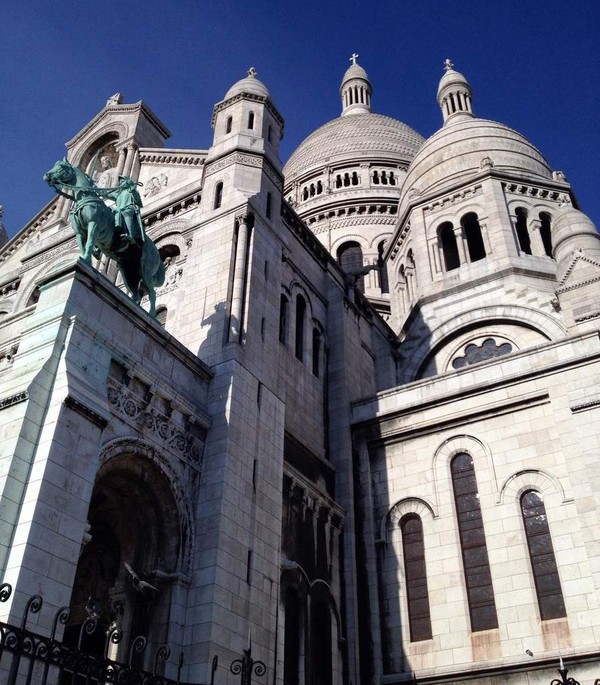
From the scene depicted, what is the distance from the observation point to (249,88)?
2694 cm

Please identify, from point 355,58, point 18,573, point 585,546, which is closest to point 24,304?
point 18,573

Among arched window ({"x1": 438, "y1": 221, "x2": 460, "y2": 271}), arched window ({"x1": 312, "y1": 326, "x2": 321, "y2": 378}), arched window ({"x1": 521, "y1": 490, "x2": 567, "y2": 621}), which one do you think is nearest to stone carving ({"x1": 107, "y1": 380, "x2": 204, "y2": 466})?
arched window ({"x1": 312, "y1": 326, "x2": 321, "y2": 378})

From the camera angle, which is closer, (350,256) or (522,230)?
(522,230)

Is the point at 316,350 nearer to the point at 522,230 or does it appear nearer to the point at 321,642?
the point at 321,642

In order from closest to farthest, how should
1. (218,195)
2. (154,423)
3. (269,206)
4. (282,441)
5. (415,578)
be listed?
1. (154,423)
2. (282,441)
3. (415,578)
4. (218,195)
5. (269,206)

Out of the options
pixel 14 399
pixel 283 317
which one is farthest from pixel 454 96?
pixel 14 399

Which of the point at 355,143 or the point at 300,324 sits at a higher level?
the point at 355,143

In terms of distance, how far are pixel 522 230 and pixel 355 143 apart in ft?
79.2

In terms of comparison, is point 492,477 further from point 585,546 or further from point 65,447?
point 65,447

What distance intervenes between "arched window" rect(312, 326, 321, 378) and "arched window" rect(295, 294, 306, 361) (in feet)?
2.68

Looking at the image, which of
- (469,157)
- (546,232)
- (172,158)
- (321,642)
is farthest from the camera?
(469,157)

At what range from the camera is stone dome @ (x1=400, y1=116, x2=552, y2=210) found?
115 ft

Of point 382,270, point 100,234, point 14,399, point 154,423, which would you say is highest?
point 382,270

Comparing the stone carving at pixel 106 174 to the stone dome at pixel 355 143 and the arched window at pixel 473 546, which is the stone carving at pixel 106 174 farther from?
the stone dome at pixel 355 143
